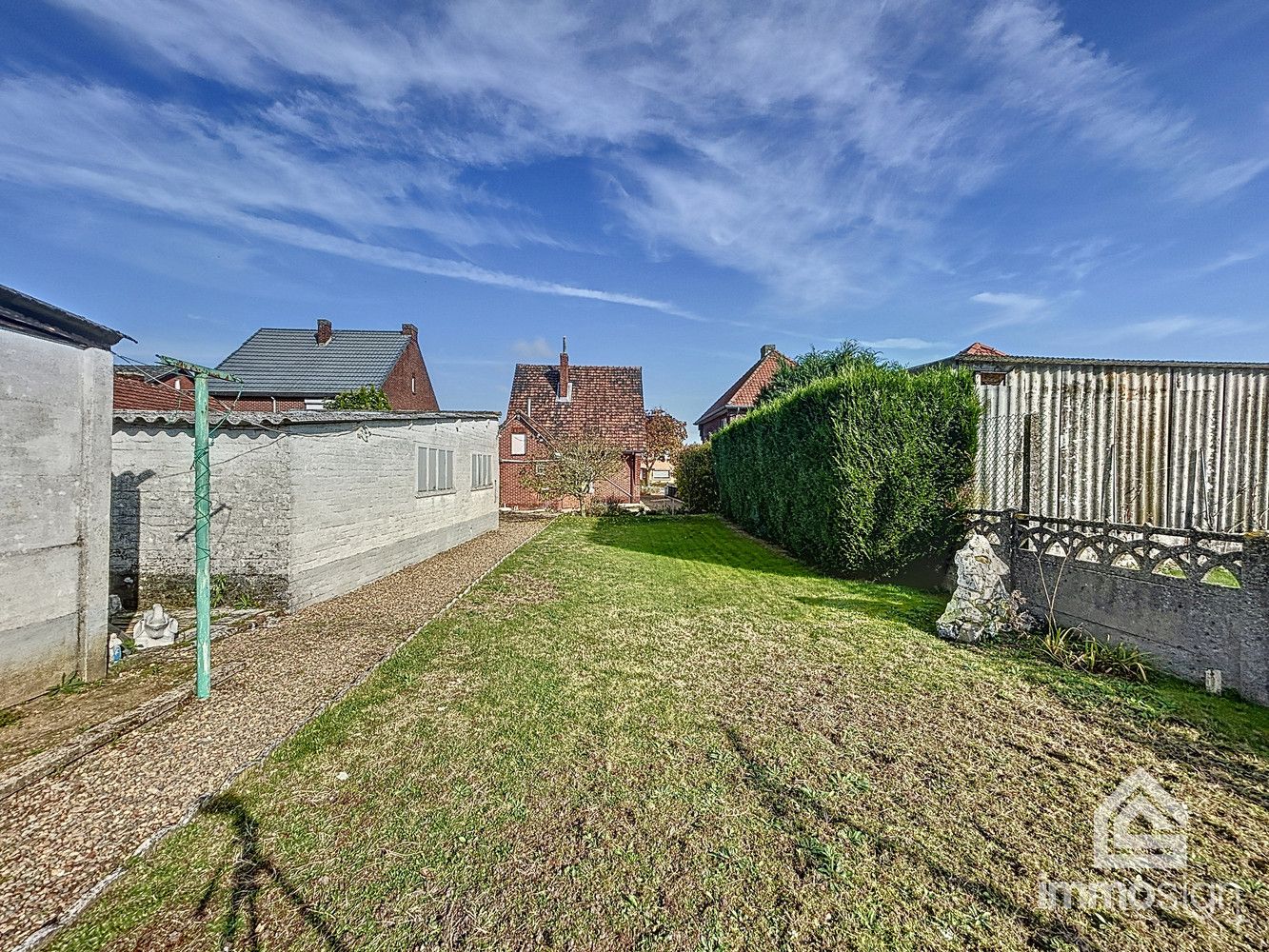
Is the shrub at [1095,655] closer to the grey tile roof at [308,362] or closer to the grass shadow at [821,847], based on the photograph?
the grass shadow at [821,847]

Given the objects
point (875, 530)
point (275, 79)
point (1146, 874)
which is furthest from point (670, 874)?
point (275, 79)

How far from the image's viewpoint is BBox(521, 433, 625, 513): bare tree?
21641 mm

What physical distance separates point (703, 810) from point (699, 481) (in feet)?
70.9

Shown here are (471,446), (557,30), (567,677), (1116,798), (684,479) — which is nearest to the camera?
(1116,798)

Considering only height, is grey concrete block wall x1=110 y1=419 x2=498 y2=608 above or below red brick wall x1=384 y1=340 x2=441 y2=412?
below

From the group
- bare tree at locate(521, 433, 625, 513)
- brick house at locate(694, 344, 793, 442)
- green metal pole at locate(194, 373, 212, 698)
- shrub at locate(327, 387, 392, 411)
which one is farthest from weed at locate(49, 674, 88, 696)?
brick house at locate(694, 344, 793, 442)

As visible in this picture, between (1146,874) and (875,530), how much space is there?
7.06 m

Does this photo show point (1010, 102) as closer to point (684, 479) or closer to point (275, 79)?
point (275, 79)

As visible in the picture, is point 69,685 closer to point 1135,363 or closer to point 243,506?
point 243,506

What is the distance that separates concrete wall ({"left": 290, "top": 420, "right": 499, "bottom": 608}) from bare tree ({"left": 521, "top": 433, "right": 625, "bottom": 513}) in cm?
788

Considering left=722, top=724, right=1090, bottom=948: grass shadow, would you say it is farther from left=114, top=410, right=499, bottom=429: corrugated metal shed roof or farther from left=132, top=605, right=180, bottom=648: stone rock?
left=114, top=410, right=499, bottom=429: corrugated metal shed roof

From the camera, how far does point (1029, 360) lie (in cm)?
875

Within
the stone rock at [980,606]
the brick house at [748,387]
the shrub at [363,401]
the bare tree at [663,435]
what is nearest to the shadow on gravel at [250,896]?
the stone rock at [980,606]

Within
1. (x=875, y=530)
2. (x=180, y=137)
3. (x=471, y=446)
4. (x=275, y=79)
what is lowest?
(x=875, y=530)
